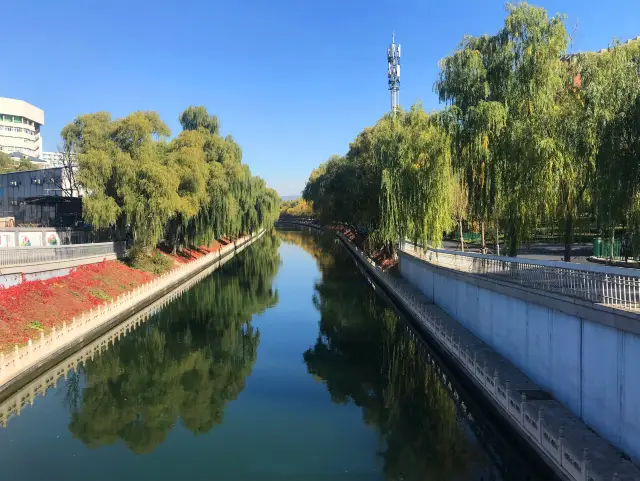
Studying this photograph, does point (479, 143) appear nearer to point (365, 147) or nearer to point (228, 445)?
point (228, 445)

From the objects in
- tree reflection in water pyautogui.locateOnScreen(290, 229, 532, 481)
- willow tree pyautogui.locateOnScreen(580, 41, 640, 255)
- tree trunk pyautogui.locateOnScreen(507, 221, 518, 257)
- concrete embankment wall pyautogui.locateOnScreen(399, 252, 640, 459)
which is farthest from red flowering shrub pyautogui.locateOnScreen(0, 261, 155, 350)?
willow tree pyautogui.locateOnScreen(580, 41, 640, 255)

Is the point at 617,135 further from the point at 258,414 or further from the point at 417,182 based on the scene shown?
the point at 417,182

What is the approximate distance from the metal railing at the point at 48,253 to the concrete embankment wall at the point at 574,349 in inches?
888

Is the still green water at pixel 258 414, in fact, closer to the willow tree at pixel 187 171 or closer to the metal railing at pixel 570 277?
the metal railing at pixel 570 277

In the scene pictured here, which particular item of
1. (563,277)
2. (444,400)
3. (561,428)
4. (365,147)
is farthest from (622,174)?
(365,147)

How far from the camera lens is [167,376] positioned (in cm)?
1934

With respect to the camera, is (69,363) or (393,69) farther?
(393,69)

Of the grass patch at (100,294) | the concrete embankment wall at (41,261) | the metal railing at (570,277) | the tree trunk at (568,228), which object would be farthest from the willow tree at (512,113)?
the concrete embankment wall at (41,261)

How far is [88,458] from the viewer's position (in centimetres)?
1255

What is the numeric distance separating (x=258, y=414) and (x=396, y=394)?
5.15 m

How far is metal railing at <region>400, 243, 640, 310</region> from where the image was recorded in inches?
394

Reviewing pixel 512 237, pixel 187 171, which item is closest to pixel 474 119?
pixel 512 237

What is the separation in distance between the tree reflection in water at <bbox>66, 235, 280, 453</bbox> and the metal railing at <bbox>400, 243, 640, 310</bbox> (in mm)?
10983

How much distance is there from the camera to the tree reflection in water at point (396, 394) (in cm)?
1178
